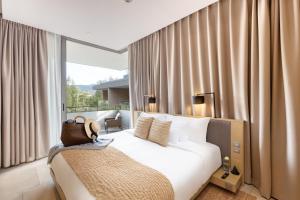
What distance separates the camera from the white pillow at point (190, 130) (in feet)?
7.75

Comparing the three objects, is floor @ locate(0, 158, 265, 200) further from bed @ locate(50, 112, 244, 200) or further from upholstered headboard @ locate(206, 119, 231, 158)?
upholstered headboard @ locate(206, 119, 231, 158)

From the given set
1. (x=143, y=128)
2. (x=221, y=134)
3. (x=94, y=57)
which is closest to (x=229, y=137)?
(x=221, y=134)

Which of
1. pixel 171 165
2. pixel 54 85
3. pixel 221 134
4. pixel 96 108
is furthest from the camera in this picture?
pixel 96 108

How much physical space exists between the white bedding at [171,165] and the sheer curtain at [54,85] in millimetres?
1732

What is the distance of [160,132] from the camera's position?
2.39 m

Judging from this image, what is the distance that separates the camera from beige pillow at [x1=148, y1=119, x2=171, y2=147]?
2.32 meters

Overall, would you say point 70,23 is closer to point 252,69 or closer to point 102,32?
point 102,32

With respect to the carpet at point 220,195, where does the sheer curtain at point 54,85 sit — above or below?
above

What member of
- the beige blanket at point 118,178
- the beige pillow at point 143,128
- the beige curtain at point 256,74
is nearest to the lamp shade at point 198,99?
the beige curtain at point 256,74

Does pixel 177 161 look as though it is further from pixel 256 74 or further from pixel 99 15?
pixel 99 15

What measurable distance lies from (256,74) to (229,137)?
3.04 ft

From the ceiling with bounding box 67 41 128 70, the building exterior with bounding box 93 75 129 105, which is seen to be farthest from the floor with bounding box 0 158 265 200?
the building exterior with bounding box 93 75 129 105

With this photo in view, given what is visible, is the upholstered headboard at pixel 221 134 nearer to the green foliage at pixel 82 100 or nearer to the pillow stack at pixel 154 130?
the pillow stack at pixel 154 130

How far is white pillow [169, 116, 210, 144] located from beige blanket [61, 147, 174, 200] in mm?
910
